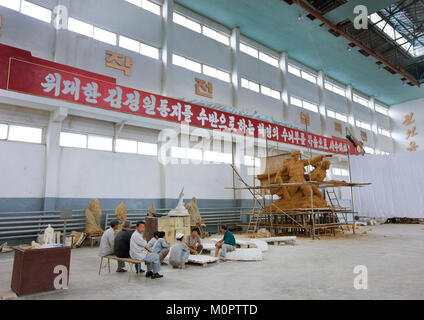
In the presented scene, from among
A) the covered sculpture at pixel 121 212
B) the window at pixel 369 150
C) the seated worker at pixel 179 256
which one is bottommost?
the seated worker at pixel 179 256

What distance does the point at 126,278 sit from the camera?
562 centimetres

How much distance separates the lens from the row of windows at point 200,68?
1482 cm

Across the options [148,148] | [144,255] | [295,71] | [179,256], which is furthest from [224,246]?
[295,71]

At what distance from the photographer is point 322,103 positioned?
74.2 ft

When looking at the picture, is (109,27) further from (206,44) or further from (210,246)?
(210,246)

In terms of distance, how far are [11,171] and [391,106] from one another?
34.0 meters

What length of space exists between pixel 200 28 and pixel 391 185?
1651 centimetres

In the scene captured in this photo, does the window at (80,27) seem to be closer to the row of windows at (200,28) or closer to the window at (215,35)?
the row of windows at (200,28)

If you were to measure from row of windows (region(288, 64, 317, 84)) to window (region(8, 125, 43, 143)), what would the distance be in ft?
55.2

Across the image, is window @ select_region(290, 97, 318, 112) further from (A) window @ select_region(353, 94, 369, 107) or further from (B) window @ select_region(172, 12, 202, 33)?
(B) window @ select_region(172, 12, 202, 33)

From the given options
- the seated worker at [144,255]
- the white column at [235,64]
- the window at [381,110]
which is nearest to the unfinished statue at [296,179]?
the white column at [235,64]

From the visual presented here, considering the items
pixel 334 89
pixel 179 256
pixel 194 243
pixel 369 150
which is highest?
pixel 334 89

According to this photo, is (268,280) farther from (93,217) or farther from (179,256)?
(93,217)
